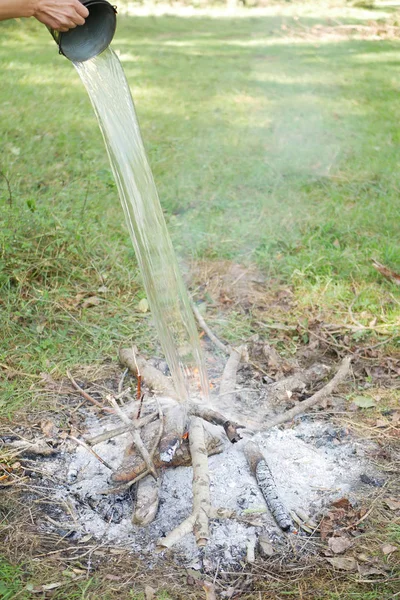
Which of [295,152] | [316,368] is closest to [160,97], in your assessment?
[295,152]

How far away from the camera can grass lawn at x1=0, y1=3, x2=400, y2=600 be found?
3717 millimetres

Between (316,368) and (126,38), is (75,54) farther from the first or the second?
(126,38)

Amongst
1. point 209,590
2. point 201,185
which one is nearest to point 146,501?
point 209,590

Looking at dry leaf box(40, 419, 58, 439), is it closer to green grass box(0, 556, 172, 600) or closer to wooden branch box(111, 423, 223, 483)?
wooden branch box(111, 423, 223, 483)

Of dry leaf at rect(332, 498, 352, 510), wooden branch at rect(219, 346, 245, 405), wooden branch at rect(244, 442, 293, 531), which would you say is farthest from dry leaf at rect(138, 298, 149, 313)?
dry leaf at rect(332, 498, 352, 510)

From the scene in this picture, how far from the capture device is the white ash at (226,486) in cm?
243

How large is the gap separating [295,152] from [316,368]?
3.09 metres

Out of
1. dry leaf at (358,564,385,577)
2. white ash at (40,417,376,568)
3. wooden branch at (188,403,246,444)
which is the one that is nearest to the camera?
dry leaf at (358,564,385,577)

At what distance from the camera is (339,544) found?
7.89 feet

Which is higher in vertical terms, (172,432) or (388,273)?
(172,432)

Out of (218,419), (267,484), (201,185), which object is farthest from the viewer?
(201,185)

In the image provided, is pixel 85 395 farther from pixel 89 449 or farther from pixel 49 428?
pixel 89 449

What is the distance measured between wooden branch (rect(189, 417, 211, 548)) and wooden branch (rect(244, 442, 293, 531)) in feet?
0.70

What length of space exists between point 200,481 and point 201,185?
3.19 metres
